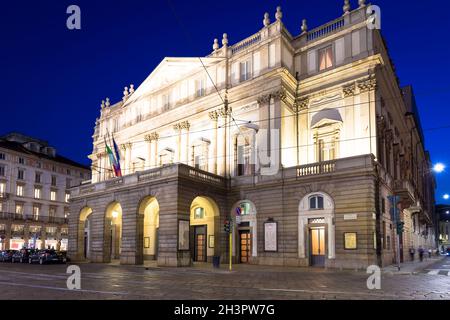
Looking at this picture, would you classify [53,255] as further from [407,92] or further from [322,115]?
[407,92]

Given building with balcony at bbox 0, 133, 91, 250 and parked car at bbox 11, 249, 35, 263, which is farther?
building with balcony at bbox 0, 133, 91, 250

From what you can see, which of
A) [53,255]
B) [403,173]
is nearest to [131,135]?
[53,255]

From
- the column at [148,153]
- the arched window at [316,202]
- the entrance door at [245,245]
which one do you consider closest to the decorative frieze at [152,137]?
the column at [148,153]

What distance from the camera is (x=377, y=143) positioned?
30.8 m

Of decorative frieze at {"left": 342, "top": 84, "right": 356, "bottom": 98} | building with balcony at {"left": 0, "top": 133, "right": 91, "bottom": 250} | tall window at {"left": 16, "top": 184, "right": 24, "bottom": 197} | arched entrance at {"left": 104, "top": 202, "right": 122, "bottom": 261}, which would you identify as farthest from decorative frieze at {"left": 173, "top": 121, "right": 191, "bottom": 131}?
tall window at {"left": 16, "top": 184, "right": 24, "bottom": 197}

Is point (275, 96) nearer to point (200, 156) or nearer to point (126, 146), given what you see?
point (200, 156)

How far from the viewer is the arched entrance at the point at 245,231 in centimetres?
3340

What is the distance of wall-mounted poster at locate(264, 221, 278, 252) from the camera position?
3156 cm

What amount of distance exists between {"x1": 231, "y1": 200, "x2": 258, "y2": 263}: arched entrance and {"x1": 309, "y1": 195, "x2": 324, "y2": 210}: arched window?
196 inches

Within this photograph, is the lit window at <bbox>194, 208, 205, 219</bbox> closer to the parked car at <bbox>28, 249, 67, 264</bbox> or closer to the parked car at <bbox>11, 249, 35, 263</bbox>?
the parked car at <bbox>28, 249, 67, 264</bbox>

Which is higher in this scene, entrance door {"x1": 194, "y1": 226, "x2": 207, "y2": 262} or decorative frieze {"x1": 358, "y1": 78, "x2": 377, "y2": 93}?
decorative frieze {"x1": 358, "y1": 78, "x2": 377, "y2": 93}

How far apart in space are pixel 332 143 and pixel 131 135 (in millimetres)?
22697

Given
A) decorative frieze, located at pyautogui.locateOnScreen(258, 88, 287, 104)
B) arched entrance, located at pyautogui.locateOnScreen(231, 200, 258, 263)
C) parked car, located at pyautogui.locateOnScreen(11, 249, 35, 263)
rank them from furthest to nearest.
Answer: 1. parked car, located at pyautogui.locateOnScreen(11, 249, 35, 263)
2. arched entrance, located at pyautogui.locateOnScreen(231, 200, 258, 263)
3. decorative frieze, located at pyautogui.locateOnScreen(258, 88, 287, 104)

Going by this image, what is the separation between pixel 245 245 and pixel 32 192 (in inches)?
2032
